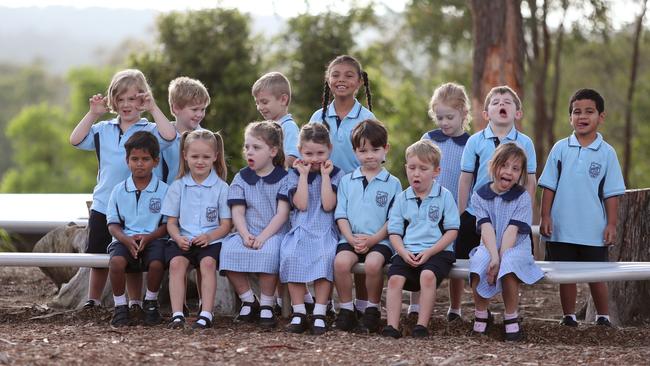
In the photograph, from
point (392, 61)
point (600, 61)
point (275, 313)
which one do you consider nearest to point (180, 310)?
point (275, 313)

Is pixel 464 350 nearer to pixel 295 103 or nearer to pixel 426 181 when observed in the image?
pixel 426 181

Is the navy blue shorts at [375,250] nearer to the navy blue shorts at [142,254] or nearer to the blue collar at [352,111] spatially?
the blue collar at [352,111]

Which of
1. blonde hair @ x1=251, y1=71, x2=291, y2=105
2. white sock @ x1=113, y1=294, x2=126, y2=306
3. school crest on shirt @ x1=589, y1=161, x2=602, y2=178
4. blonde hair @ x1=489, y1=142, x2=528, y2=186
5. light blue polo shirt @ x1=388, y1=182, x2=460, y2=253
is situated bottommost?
white sock @ x1=113, y1=294, x2=126, y2=306

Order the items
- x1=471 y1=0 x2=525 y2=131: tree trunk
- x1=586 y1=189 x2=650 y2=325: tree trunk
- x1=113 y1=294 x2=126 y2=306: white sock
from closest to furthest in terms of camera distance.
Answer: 1. x1=113 y1=294 x2=126 y2=306: white sock
2. x1=586 y1=189 x2=650 y2=325: tree trunk
3. x1=471 y1=0 x2=525 y2=131: tree trunk

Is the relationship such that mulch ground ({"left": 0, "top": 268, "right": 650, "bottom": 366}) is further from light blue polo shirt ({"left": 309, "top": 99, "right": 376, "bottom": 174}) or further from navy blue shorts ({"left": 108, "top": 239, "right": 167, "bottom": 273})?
light blue polo shirt ({"left": 309, "top": 99, "right": 376, "bottom": 174})

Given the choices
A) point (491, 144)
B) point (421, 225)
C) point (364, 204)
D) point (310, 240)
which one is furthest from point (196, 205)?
point (491, 144)

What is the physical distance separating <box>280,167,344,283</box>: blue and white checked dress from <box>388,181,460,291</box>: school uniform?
1.18ft

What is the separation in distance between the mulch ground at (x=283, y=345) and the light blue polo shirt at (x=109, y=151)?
28.4 inches

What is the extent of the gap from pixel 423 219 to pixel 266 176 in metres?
0.94

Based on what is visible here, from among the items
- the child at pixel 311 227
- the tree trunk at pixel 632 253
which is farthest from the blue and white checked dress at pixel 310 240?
the tree trunk at pixel 632 253

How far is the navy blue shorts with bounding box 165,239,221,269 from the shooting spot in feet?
19.8

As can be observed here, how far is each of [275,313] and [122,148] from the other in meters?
1.33

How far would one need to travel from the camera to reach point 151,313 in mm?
6070

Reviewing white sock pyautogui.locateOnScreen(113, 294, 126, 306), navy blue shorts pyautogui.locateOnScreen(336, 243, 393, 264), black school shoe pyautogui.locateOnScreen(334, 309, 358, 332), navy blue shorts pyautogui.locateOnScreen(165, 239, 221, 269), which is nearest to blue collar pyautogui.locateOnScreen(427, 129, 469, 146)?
navy blue shorts pyautogui.locateOnScreen(336, 243, 393, 264)
